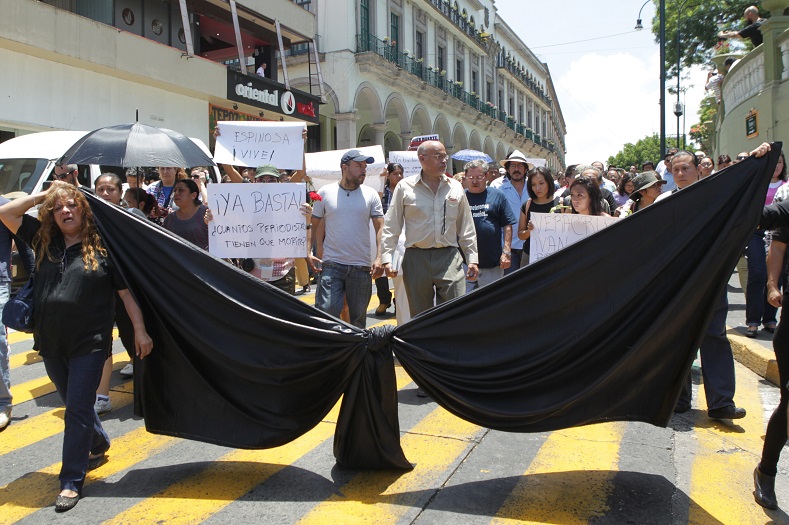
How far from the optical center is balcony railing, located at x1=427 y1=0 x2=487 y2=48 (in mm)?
40844

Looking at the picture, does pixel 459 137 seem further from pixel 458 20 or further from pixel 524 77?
pixel 524 77

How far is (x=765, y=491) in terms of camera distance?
3.73m

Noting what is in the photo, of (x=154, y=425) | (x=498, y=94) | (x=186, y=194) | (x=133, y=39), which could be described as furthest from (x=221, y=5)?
(x=498, y=94)

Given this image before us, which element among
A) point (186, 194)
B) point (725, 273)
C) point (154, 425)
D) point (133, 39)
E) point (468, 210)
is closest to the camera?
point (725, 273)

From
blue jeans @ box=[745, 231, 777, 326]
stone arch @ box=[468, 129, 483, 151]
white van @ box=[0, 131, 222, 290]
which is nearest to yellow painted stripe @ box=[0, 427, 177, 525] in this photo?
white van @ box=[0, 131, 222, 290]

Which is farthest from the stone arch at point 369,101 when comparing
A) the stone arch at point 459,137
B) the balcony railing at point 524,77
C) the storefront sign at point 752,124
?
the balcony railing at point 524,77

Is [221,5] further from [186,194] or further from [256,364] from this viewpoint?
[256,364]

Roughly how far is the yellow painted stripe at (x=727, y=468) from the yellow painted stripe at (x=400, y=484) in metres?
1.43

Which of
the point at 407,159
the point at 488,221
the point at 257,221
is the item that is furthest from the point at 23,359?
the point at 407,159

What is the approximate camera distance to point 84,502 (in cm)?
383

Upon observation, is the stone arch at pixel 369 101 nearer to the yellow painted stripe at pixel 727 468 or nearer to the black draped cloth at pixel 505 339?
the yellow painted stripe at pixel 727 468

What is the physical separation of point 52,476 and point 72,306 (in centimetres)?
115

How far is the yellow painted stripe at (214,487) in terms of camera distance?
3.66 meters

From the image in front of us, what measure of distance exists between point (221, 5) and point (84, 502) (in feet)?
73.9
